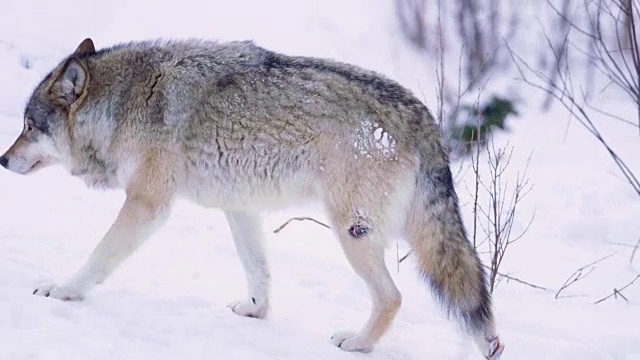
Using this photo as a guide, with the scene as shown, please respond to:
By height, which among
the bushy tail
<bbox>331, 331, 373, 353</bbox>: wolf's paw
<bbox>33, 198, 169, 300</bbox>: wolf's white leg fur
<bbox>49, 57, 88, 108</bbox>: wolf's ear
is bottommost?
<bbox>33, 198, 169, 300</bbox>: wolf's white leg fur

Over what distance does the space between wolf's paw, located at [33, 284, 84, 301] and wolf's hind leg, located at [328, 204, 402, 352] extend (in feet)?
4.26

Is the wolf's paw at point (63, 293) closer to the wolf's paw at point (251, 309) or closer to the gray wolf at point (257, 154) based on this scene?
the gray wolf at point (257, 154)

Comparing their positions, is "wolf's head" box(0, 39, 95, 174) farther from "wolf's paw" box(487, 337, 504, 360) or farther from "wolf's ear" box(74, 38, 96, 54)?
"wolf's paw" box(487, 337, 504, 360)

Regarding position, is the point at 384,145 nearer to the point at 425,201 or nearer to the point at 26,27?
the point at 425,201

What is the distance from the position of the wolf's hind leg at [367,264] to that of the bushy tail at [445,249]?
0.63 ft

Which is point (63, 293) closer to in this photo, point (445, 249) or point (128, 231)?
point (128, 231)

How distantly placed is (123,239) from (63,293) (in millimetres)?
396

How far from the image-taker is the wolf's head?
5.05 m

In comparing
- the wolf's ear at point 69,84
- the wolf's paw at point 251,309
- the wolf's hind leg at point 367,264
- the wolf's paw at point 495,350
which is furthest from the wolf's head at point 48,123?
the wolf's paw at point 495,350

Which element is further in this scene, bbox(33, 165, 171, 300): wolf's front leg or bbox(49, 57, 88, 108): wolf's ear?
bbox(49, 57, 88, 108): wolf's ear

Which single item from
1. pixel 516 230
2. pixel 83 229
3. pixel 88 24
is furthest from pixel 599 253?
pixel 88 24

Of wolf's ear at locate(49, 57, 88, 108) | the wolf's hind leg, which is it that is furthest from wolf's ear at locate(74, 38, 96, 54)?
the wolf's hind leg

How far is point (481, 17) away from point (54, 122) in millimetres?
12648

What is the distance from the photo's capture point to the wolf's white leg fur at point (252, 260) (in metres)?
4.95
